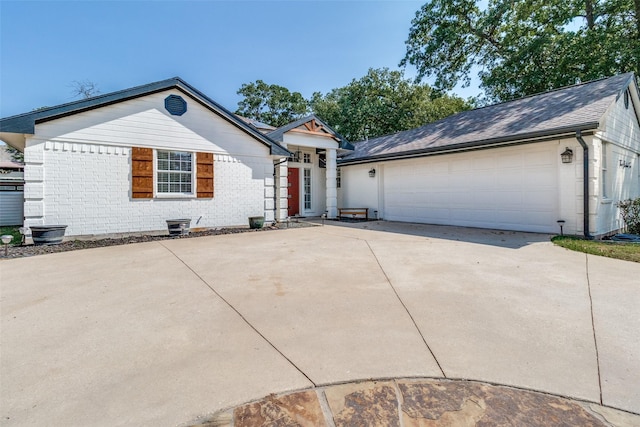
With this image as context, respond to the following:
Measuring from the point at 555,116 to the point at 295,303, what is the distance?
370 inches

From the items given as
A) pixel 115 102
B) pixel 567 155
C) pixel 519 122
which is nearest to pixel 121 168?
pixel 115 102

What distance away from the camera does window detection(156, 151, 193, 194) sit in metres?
8.46

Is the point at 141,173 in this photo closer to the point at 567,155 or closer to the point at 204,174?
the point at 204,174

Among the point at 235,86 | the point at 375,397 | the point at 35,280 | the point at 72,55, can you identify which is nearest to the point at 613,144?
the point at 375,397

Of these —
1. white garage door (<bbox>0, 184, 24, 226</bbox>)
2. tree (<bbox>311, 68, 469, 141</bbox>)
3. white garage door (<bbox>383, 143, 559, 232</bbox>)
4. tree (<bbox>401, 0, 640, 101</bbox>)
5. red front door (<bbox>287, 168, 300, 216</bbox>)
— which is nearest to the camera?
white garage door (<bbox>383, 143, 559, 232</bbox>)

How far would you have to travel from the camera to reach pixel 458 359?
226 cm

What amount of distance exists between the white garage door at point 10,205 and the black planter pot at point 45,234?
816 cm

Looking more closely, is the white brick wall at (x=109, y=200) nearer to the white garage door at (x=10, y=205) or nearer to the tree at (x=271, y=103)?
the white garage door at (x=10, y=205)

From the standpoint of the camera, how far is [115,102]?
7746 mm

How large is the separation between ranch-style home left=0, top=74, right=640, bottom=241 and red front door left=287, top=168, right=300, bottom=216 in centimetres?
196

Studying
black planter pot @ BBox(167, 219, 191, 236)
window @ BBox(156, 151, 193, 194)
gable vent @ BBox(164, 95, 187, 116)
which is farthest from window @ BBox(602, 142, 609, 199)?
gable vent @ BBox(164, 95, 187, 116)

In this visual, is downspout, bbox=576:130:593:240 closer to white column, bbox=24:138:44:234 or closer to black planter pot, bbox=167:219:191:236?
black planter pot, bbox=167:219:191:236

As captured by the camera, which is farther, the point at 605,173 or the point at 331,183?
the point at 331,183

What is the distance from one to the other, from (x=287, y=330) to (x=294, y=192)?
11.1m
